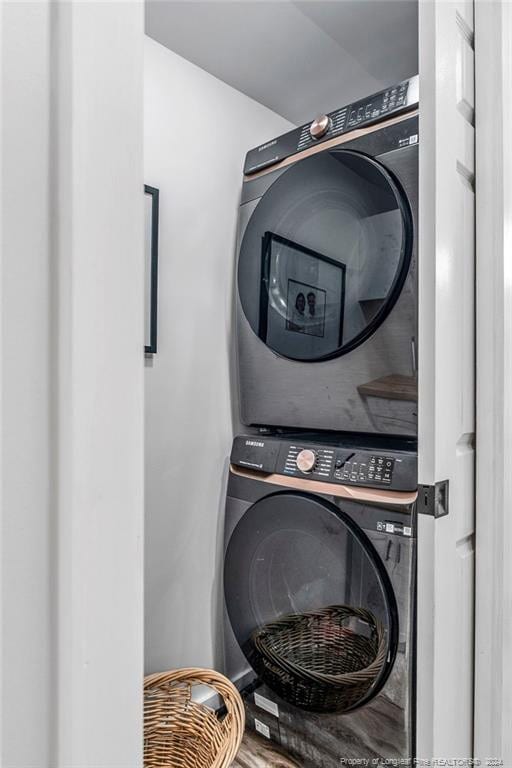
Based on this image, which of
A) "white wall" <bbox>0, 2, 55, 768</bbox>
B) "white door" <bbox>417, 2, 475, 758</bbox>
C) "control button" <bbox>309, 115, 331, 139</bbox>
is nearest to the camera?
"white wall" <bbox>0, 2, 55, 768</bbox>

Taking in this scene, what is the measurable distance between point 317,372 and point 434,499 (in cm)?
52

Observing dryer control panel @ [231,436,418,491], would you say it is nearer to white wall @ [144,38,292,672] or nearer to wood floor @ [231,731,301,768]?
white wall @ [144,38,292,672]

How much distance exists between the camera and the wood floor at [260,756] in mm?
1380

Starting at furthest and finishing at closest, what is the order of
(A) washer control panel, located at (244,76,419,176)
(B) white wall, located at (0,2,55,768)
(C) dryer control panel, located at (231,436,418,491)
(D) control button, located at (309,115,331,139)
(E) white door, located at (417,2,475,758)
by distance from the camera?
(D) control button, located at (309,115,331,139)
(A) washer control panel, located at (244,76,419,176)
(C) dryer control panel, located at (231,436,418,491)
(E) white door, located at (417,2,475,758)
(B) white wall, located at (0,2,55,768)

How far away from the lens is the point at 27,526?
0.34 m

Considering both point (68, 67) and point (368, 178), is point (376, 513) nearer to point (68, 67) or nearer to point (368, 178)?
point (368, 178)

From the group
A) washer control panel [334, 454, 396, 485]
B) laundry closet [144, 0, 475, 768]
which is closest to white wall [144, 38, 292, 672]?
laundry closet [144, 0, 475, 768]

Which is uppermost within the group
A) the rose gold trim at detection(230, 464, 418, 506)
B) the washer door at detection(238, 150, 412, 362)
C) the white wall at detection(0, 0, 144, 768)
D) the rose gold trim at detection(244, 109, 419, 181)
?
the rose gold trim at detection(244, 109, 419, 181)

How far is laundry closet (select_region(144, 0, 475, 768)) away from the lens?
1.11 m

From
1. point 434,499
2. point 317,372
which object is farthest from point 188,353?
point 434,499

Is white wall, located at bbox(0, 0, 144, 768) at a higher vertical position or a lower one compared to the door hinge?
higher

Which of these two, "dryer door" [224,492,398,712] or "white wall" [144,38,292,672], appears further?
"white wall" [144,38,292,672]

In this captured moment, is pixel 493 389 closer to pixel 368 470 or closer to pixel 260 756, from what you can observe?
pixel 368 470

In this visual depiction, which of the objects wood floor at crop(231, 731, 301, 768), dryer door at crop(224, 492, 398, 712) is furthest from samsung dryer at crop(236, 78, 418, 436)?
wood floor at crop(231, 731, 301, 768)
